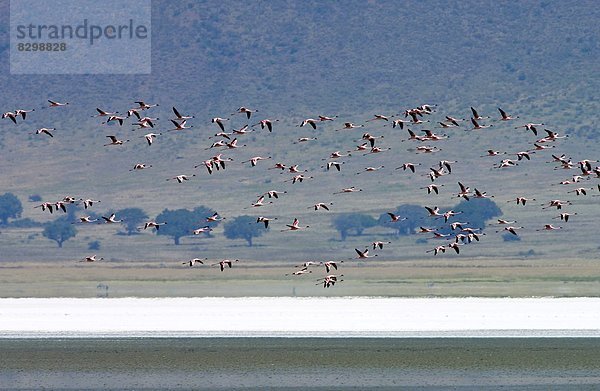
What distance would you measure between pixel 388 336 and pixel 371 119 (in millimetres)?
111864

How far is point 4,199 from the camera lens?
16475cm

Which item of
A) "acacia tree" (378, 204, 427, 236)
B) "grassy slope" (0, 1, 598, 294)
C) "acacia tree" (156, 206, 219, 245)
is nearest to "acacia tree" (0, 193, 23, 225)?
"grassy slope" (0, 1, 598, 294)

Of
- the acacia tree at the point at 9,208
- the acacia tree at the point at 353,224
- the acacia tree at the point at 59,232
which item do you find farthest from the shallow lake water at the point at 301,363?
the acacia tree at the point at 9,208

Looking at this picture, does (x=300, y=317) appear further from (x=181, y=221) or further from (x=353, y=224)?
(x=181, y=221)

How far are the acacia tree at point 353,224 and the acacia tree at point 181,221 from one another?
10666 mm

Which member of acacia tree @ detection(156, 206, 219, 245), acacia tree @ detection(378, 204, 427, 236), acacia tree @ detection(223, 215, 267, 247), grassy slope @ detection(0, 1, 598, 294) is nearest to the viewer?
acacia tree @ detection(223, 215, 267, 247)

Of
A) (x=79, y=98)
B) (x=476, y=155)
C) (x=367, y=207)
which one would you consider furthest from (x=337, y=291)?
(x=79, y=98)

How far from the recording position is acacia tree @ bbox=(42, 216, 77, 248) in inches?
6147

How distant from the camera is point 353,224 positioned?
155m

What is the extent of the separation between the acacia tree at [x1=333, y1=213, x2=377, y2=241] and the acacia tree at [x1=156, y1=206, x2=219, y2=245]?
10.7m

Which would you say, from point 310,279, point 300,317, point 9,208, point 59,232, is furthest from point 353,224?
point 300,317

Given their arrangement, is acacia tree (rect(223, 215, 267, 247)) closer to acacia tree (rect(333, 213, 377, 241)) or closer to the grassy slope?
the grassy slope

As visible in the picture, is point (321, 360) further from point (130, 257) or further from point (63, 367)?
point (130, 257)

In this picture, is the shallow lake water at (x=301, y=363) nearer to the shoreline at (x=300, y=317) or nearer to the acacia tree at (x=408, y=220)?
the shoreline at (x=300, y=317)
